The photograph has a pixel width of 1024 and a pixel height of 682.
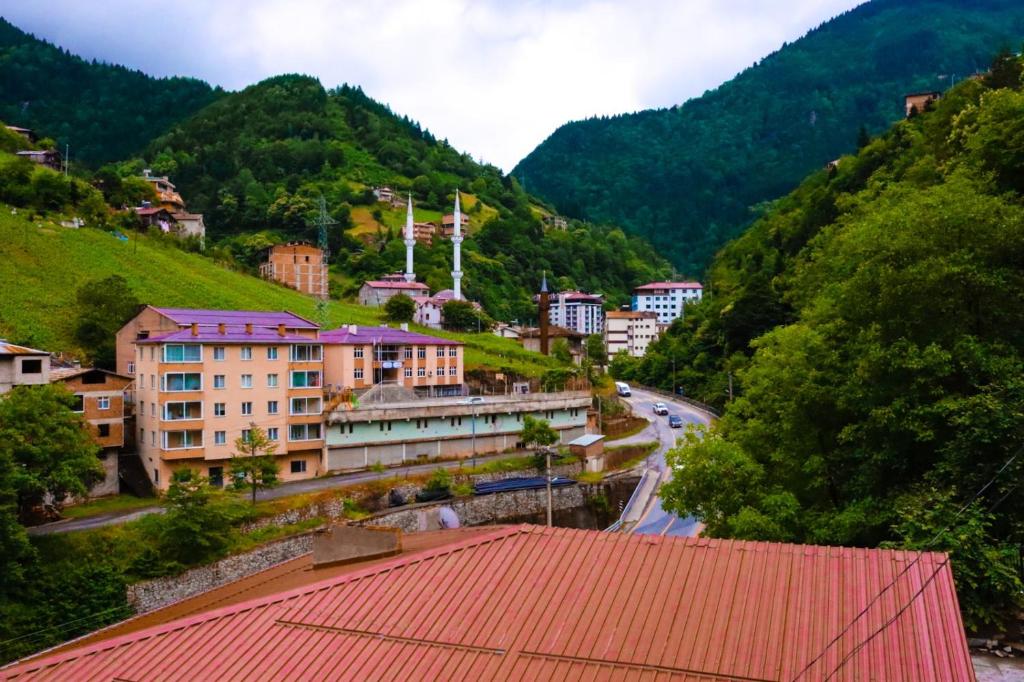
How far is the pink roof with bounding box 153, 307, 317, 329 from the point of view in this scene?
141 ft

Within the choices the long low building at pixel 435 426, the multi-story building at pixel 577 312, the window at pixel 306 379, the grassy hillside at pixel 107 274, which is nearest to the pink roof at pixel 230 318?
the window at pixel 306 379

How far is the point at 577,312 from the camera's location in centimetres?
13012

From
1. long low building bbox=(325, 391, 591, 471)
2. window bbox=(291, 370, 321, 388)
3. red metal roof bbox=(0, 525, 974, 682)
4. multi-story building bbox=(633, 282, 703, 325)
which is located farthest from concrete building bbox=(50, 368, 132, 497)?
multi-story building bbox=(633, 282, 703, 325)

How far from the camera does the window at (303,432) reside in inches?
1719

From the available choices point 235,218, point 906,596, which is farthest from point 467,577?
point 235,218

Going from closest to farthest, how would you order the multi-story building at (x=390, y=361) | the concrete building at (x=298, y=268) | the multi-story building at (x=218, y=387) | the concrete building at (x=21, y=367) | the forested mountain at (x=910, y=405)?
the forested mountain at (x=910, y=405) → the concrete building at (x=21, y=367) → the multi-story building at (x=218, y=387) → the multi-story building at (x=390, y=361) → the concrete building at (x=298, y=268)

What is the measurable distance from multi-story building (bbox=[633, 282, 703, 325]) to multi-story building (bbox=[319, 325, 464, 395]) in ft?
266

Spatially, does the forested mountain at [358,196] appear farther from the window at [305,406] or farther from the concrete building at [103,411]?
the concrete building at [103,411]

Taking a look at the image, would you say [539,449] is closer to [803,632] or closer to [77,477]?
[77,477]

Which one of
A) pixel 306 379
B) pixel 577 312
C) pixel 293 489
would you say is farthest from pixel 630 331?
pixel 293 489

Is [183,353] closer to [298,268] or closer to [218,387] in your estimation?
[218,387]

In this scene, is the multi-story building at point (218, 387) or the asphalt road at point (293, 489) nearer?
the asphalt road at point (293, 489)

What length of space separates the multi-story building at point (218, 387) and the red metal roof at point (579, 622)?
1142 inches

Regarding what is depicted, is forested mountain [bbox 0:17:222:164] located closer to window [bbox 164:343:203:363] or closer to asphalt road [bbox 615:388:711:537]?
asphalt road [bbox 615:388:711:537]
